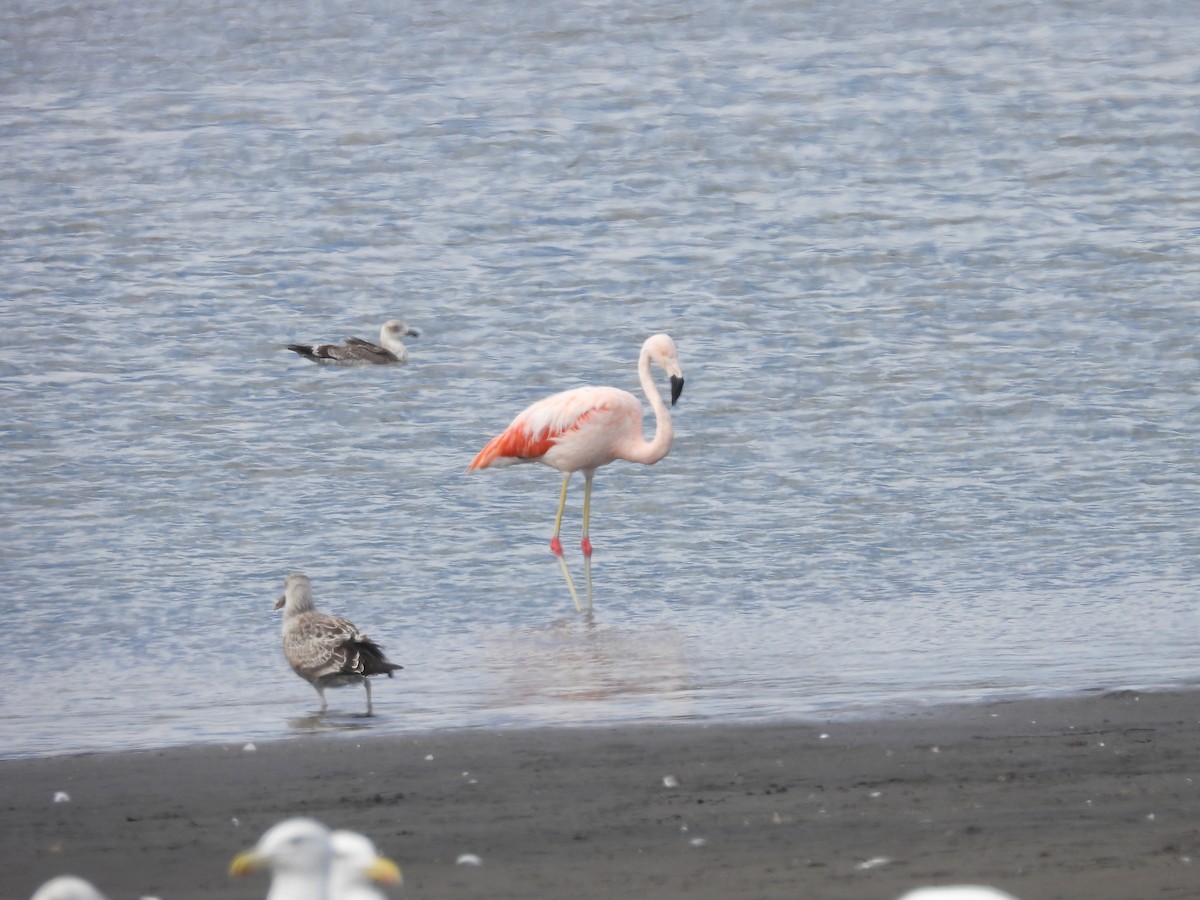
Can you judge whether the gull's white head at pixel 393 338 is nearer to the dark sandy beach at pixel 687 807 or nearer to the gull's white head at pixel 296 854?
the dark sandy beach at pixel 687 807

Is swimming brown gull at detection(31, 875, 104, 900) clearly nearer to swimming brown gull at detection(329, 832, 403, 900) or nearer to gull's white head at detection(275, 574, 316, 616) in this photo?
swimming brown gull at detection(329, 832, 403, 900)

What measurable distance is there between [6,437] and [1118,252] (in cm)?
977

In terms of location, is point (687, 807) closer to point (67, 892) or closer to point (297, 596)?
point (67, 892)

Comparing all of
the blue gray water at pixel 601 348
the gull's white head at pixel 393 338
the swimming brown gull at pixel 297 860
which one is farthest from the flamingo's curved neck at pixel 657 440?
the swimming brown gull at pixel 297 860

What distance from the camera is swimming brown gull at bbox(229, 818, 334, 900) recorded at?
398cm

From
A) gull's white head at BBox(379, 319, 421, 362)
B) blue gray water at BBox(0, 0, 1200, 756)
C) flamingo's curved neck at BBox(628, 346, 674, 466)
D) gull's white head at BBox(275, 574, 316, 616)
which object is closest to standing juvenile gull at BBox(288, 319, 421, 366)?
gull's white head at BBox(379, 319, 421, 362)

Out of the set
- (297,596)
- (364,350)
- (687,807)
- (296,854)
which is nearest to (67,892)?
(296,854)

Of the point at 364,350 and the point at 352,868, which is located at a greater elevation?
the point at 364,350

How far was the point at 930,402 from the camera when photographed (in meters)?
15.0

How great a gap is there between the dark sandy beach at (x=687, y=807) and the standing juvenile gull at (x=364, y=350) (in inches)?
363

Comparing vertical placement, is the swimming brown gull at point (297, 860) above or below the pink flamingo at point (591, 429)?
below

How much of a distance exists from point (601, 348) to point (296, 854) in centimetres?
1286

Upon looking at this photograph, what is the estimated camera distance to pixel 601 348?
16.8m

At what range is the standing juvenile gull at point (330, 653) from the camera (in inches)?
331
